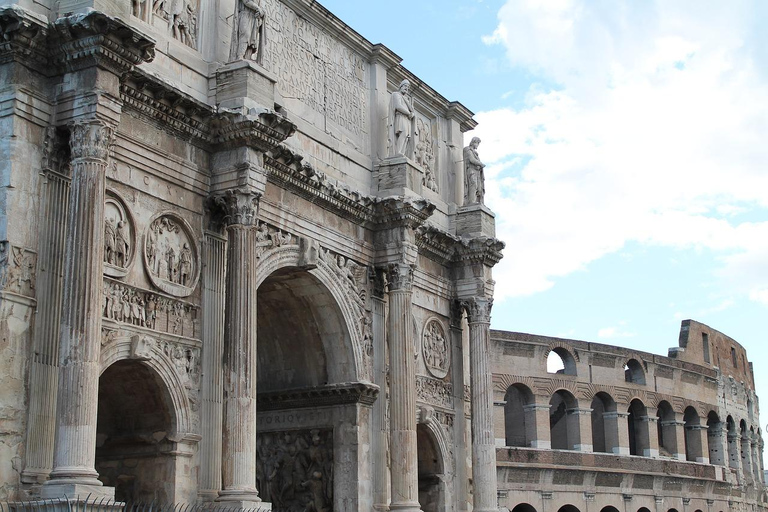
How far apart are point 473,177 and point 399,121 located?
3.24m

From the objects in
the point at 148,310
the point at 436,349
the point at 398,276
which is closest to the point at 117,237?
the point at 148,310

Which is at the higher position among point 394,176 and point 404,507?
point 394,176

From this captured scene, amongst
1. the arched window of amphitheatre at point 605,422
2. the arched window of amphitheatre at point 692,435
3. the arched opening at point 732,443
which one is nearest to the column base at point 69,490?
the arched window of amphitheatre at point 605,422

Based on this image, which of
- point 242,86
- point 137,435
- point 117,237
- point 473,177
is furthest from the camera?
point 473,177

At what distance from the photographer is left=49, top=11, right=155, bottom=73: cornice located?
13.2 metres

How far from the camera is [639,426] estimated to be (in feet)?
128

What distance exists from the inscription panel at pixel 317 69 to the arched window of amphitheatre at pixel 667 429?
916 inches

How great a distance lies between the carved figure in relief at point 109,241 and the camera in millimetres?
14156

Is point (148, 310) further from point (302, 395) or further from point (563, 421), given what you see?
point (563, 421)

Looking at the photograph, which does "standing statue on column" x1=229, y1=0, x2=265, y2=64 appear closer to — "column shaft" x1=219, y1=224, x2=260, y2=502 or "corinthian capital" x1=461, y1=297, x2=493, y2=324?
"column shaft" x1=219, y1=224, x2=260, y2=502

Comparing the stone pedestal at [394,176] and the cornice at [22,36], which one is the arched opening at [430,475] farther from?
the cornice at [22,36]

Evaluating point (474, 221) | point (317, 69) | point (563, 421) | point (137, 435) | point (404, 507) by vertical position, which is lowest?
point (404, 507)

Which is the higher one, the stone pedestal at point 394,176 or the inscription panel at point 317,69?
the inscription panel at point 317,69

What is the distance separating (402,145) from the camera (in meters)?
20.8
